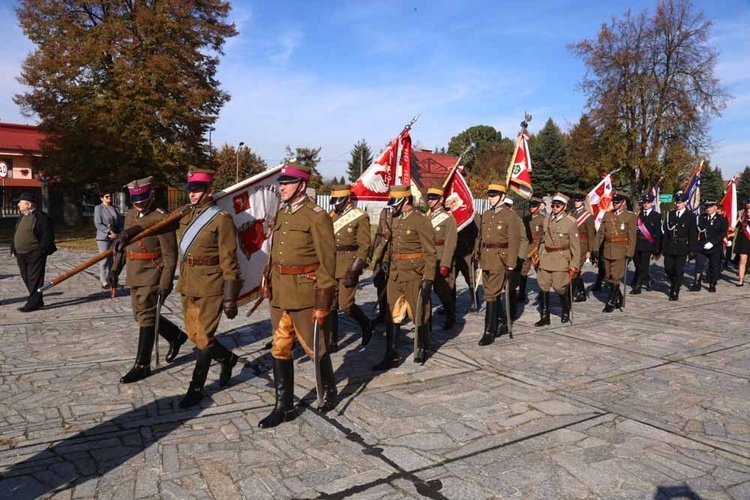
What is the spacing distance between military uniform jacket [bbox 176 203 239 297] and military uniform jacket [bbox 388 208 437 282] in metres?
2.03

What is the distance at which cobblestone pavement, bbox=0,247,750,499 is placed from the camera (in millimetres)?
3668

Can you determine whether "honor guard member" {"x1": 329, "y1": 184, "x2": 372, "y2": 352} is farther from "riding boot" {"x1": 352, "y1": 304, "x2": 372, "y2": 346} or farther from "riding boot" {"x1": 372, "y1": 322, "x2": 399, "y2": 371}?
Result: "riding boot" {"x1": 372, "y1": 322, "x2": 399, "y2": 371}

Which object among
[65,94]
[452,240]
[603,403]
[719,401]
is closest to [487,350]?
[452,240]

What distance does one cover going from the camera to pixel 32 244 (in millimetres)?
9344

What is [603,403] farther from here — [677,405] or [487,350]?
[487,350]

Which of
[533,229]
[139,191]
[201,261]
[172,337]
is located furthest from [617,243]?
[139,191]

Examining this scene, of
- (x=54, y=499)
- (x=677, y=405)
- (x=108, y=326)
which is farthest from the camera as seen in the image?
(x=108, y=326)

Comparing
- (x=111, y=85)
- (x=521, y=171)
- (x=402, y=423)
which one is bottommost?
(x=402, y=423)

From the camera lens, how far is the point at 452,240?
7156mm

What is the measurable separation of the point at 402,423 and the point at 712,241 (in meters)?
10.8

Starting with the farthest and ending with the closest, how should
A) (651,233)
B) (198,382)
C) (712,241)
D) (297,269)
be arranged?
1. (712,241)
2. (651,233)
3. (198,382)
4. (297,269)

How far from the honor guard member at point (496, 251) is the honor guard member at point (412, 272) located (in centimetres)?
130

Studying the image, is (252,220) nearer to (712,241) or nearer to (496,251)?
(496,251)

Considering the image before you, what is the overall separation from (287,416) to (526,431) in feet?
6.19
